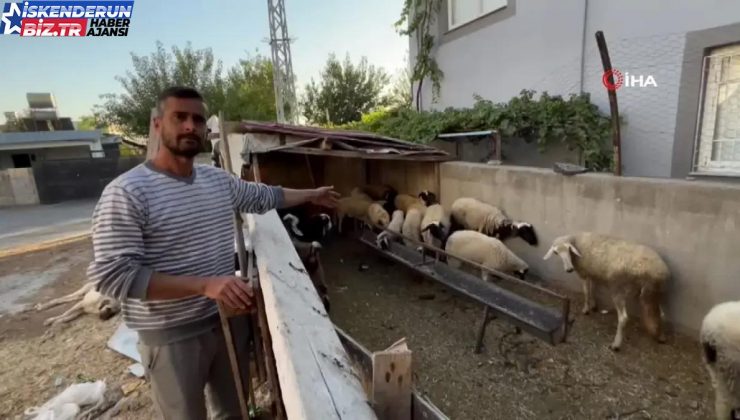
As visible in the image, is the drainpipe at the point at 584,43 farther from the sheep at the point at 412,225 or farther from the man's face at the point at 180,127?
the man's face at the point at 180,127

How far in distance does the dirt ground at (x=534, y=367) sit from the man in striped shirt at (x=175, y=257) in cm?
209

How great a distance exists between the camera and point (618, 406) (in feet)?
10.00

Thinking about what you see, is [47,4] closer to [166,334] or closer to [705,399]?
[166,334]

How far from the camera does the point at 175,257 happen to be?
1.91 m

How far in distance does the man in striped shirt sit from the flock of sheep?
6.10 feet

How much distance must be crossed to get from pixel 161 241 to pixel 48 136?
2983cm

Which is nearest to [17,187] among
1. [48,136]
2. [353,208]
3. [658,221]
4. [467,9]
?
[48,136]

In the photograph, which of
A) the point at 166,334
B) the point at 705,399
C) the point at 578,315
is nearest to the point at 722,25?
the point at 578,315

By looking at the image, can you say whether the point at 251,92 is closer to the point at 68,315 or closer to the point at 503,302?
the point at 68,315

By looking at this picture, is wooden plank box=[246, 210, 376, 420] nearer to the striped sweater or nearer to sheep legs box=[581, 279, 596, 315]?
the striped sweater

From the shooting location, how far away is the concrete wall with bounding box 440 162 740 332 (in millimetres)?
3467

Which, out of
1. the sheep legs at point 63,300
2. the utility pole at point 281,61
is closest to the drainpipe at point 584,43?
the sheep legs at point 63,300

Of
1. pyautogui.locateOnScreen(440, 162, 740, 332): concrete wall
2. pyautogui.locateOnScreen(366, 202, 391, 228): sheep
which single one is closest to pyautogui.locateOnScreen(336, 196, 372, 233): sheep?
pyautogui.locateOnScreen(366, 202, 391, 228): sheep

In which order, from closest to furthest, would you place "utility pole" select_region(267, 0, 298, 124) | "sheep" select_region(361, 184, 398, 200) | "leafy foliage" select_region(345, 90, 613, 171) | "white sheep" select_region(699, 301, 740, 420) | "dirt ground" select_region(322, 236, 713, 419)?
1. "white sheep" select_region(699, 301, 740, 420)
2. "dirt ground" select_region(322, 236, 713, 419)
3. "leafy foliage" select_region(345, 90, 613, 171)
4. "sheep" select_region(361, 184, 398, 200)
5. "utility pole" select_region(267, 0, 298, 124)
